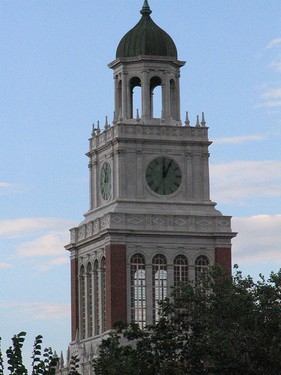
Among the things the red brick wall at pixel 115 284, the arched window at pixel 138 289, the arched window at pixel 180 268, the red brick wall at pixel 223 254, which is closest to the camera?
the red brick wall at pixel 115 284

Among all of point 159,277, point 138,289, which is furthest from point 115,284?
point 159,277

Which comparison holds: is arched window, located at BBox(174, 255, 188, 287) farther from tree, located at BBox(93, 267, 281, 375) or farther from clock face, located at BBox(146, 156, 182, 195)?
tree, located at BBox(93, 267, 281, 375)

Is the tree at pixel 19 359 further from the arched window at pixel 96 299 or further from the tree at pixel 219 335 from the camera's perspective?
the arched window at pixel 96 299

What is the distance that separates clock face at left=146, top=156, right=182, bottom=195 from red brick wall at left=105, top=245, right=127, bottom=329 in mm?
7444

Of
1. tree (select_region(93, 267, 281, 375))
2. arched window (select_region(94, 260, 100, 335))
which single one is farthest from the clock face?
tree (select_region(93, 267, 281, 375))

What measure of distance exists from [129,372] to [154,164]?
67.7 metres

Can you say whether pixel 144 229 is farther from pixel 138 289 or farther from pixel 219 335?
pixel 219 335

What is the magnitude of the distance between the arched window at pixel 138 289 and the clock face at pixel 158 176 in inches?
259

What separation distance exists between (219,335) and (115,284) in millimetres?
50483

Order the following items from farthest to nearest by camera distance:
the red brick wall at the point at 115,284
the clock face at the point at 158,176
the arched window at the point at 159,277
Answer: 1. the clock face at the point at 158,176
2. the arched window at the point at 159,277
3. the red brick wall at the point at 115,284

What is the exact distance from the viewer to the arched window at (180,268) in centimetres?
19638

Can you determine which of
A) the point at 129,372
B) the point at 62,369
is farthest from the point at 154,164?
the point at 129,372

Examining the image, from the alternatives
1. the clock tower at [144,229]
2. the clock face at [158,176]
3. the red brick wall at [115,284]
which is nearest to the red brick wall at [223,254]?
the clock tower at [144,229]

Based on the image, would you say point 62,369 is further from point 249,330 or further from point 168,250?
point 249,330
